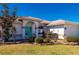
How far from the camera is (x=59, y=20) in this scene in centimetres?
2134

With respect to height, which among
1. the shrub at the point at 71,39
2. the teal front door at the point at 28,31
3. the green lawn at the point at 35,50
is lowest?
the green lawn at the point at 35,50

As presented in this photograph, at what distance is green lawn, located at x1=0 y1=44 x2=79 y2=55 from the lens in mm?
21328

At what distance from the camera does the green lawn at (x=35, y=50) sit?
70.0 ft

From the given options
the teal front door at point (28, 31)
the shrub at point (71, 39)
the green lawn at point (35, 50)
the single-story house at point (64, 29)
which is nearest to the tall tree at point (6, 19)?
the green lawn at point (35, 50)

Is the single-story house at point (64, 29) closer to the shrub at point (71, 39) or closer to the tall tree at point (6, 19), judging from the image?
the shrub at point (71, 39)

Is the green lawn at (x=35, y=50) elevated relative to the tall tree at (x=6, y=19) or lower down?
lower down

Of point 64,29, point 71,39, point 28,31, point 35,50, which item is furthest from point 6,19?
point 71,39

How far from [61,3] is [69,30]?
2.55 feet

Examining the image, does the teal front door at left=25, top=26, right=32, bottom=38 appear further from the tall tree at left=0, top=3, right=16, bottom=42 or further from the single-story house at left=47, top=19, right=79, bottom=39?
the single-story house at left=47, top=19, right=79, bottom=39

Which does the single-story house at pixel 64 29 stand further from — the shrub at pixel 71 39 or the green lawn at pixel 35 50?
the green lawn at pixel 35 50

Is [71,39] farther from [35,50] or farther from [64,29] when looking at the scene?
[35,50]
